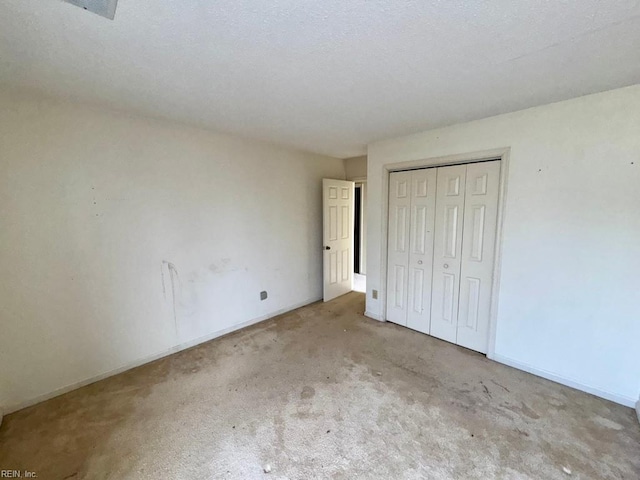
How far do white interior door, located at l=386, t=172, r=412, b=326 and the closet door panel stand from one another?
0.20 feet

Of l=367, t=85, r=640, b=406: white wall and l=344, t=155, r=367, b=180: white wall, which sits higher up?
l=344, t=155, r=367, b=180: white wall

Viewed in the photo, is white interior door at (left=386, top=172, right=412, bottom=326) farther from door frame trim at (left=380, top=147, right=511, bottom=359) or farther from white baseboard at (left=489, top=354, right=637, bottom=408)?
white baseboard at (left=489, top=354, right=637, bottom=408)

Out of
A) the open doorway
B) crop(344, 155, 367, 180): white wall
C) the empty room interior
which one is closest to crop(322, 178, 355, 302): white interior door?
crop(344, 155, 367, 180): white wall

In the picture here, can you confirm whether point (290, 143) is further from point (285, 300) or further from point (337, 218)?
point (285, 300)

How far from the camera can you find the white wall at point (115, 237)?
6.35 feet

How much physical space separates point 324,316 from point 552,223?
8.49ft

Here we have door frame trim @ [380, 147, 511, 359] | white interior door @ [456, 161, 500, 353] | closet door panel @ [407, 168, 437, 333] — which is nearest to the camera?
door frame trim @ [380, 147, 511, 359]

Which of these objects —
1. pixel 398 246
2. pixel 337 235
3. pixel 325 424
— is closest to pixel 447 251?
pixel 398 246

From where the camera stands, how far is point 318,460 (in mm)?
1563

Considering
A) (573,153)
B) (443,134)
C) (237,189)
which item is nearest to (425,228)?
(443,134)

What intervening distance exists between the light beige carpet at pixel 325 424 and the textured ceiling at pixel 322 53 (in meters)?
2.26

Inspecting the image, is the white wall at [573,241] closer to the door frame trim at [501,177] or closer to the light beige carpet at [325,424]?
the door frame trim at [501,177]

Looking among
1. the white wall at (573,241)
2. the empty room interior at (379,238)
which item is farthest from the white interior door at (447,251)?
the white wall at (573,241)

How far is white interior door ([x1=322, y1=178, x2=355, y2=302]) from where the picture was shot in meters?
3.98
